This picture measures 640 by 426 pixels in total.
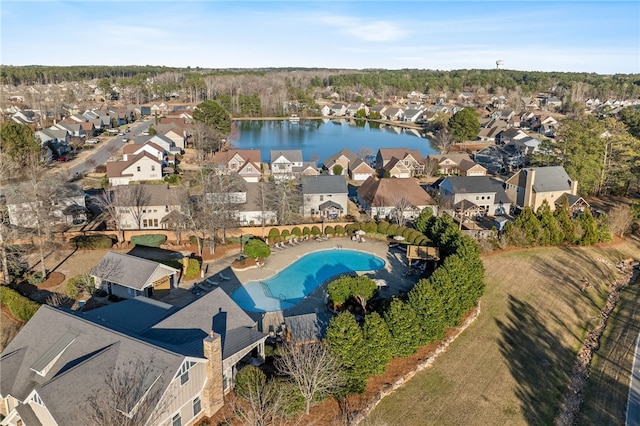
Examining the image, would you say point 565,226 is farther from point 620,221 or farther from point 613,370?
point 613,370

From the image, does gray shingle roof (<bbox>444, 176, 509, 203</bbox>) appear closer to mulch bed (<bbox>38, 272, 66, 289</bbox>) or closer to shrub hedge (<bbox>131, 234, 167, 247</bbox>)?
shrub hedge (<bbox>131, 234, 167, 247</bbox>)

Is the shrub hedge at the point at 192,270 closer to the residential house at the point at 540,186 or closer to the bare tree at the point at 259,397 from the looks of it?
the bare tree at the point at 259,397

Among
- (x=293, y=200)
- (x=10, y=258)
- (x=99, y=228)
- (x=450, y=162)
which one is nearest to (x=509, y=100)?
(x=450, y=162)

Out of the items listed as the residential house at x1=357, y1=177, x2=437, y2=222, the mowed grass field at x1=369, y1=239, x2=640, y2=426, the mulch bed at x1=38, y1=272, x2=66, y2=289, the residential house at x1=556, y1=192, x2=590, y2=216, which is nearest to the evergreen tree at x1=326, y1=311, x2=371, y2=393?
the mowed grass field at x1=369, y1=239, x2=640, y2=426

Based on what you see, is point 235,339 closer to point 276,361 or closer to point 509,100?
point 276,361

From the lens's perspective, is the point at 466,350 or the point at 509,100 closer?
the point at 466,350

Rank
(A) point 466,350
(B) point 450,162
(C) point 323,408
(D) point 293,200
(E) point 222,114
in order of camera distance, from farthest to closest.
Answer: (E) point 222,114
(B) point 450,162
(D) point 293,200
(A) point 466,350
(C) point 323,408

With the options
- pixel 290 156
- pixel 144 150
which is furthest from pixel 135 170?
pixel 290 156
